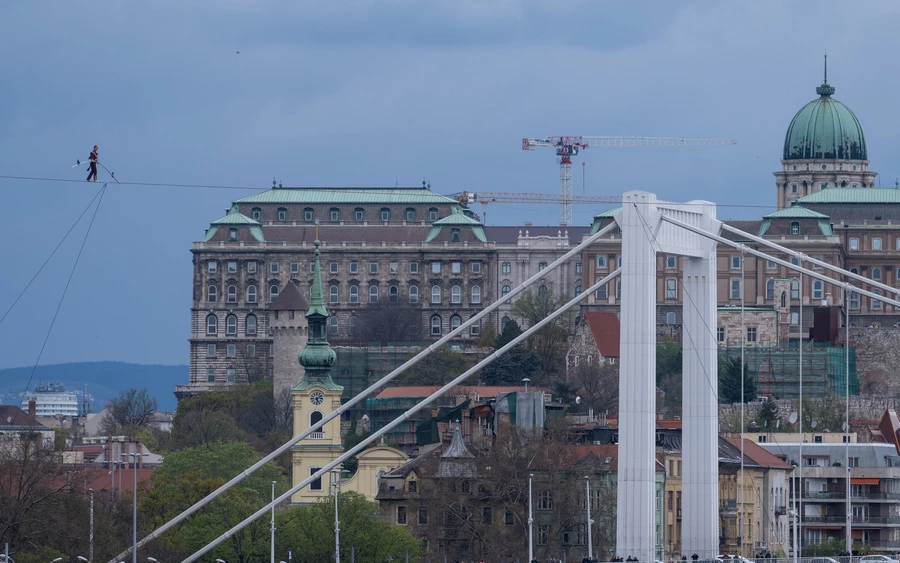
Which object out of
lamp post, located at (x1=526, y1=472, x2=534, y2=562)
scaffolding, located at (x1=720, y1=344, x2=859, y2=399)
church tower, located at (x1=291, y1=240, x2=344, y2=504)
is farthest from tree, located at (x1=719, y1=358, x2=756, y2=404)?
lamp post, located at (x1=526, y1=472, x2=534, y2=562)

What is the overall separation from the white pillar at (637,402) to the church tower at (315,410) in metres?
63.9

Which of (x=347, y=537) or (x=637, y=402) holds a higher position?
(x=637, y=402)

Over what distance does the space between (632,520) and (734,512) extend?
4733 centimetres

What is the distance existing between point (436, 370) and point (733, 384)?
30.1 metres

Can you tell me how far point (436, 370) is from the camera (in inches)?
7308

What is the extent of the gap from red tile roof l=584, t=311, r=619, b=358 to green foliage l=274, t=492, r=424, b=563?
69.8 m

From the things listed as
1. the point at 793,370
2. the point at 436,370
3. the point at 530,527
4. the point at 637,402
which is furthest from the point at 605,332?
the point at 637,402

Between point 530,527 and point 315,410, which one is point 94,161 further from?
point 315,410

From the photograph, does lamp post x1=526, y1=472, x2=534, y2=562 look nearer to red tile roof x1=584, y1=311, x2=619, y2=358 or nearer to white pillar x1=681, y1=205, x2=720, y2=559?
white pillar x1=681, y1=205, x2=720, y2=559

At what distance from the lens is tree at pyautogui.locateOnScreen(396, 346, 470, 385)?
595 feet

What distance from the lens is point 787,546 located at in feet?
375

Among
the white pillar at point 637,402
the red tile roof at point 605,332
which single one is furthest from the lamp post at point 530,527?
the red tile roof at point 605,332

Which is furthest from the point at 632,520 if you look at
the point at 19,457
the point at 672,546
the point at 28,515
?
the point at 19,457

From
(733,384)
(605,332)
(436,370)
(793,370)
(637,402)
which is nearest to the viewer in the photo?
(637,402)
